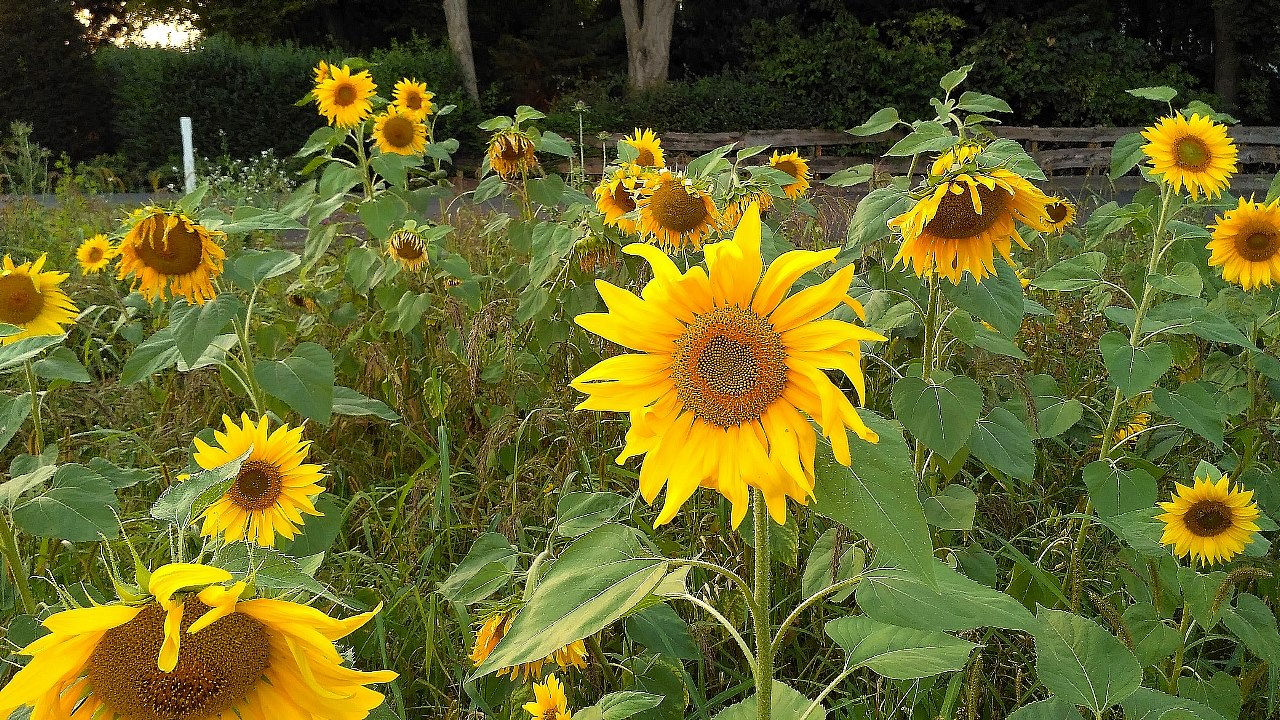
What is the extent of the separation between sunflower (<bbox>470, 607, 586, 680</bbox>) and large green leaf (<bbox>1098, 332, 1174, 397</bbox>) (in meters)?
1.30

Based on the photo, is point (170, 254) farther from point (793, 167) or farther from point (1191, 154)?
point (1191, 154)

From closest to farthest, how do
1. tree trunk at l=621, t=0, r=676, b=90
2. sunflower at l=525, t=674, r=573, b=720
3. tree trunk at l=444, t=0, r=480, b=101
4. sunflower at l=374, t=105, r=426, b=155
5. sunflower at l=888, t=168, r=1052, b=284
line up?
1. sunflower at l=525, t=674, r=573, b=720
2. sunflower at l=888, t=168, r=1052, b=284
3. sunflower at l=374, t=105, r=426, b=155
4. tree trunk at l=444, t=0, r=480, b=101
5. tree trunk at l=621, t=0, r=676, b=90

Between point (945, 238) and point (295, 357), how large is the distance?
5.21ft

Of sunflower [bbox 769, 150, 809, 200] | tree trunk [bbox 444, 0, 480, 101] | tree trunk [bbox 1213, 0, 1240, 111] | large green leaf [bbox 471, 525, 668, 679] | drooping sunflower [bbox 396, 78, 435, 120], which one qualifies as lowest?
large green leaf [bbox 471, 525, 668, 679]

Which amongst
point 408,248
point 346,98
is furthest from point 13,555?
point 346,98

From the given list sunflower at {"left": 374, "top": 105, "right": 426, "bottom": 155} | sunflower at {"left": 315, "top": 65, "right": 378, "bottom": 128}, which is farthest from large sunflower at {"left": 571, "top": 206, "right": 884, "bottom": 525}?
sunflower at {"left": 315, "top": 65, "right": 378, "bottom": 128}

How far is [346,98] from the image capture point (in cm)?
432

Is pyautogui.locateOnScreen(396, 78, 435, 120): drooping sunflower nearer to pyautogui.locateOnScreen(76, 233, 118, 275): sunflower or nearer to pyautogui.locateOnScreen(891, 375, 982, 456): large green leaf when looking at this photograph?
pyautogui.locateOnScreen(76, 233, 118, 275): sunflower

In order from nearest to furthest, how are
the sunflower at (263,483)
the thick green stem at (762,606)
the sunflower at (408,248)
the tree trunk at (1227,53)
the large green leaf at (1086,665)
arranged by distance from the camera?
the thick green stem at (762,606)
the large green leaf at (1086,665)
the sunflower at (263,483)
the sunflower at (408,248)
the tree trunk at (1227,53)

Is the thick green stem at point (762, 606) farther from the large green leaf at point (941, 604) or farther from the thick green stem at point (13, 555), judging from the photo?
the thick green stem at point (13, 555)

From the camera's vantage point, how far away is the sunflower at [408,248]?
11.8 ft

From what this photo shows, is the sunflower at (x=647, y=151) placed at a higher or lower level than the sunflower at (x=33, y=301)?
higher

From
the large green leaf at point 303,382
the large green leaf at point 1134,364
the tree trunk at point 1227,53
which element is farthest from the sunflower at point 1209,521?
the tree trunk at point 1227,53

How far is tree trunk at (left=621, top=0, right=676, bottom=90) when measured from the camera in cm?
1712
